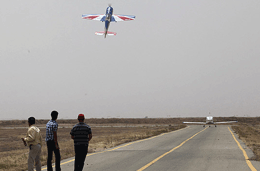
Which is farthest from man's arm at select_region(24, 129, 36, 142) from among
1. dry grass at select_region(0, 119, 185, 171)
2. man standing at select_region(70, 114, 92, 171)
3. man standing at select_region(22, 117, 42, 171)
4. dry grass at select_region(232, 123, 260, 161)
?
dry grass at select_region(232, 123, 260, 161)

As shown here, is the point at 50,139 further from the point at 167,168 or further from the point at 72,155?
the point at 72,155

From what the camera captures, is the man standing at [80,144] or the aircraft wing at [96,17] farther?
the aircraft wing at [96,17]

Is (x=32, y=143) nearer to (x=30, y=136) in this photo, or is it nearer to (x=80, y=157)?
(x=30, y=136)

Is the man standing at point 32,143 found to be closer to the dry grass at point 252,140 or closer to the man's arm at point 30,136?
the man's arm at point 30,136

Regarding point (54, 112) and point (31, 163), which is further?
point (54, 112)

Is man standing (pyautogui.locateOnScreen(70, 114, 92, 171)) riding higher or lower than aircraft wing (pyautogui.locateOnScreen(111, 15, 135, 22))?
lower

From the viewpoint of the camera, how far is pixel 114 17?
2280 cm

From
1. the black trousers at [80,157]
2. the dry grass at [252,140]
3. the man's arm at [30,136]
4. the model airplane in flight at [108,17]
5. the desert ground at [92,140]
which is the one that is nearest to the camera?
the man's arm at [30,136]

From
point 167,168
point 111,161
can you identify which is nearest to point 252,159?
point 167,168

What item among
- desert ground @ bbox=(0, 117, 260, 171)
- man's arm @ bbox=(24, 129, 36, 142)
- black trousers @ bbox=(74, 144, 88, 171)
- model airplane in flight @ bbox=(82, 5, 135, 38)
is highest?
model airplane in flight @ bbox=(82, 5, 135, 38)

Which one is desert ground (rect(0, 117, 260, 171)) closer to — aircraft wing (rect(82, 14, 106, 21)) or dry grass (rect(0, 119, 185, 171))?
dry grass (rect(0, 119, 185, 171))

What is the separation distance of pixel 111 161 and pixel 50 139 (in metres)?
4.41

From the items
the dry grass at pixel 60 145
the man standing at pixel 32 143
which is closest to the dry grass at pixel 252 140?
the dry grass at pixel 60 145

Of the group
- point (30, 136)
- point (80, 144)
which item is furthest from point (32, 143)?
point (80, 144)
